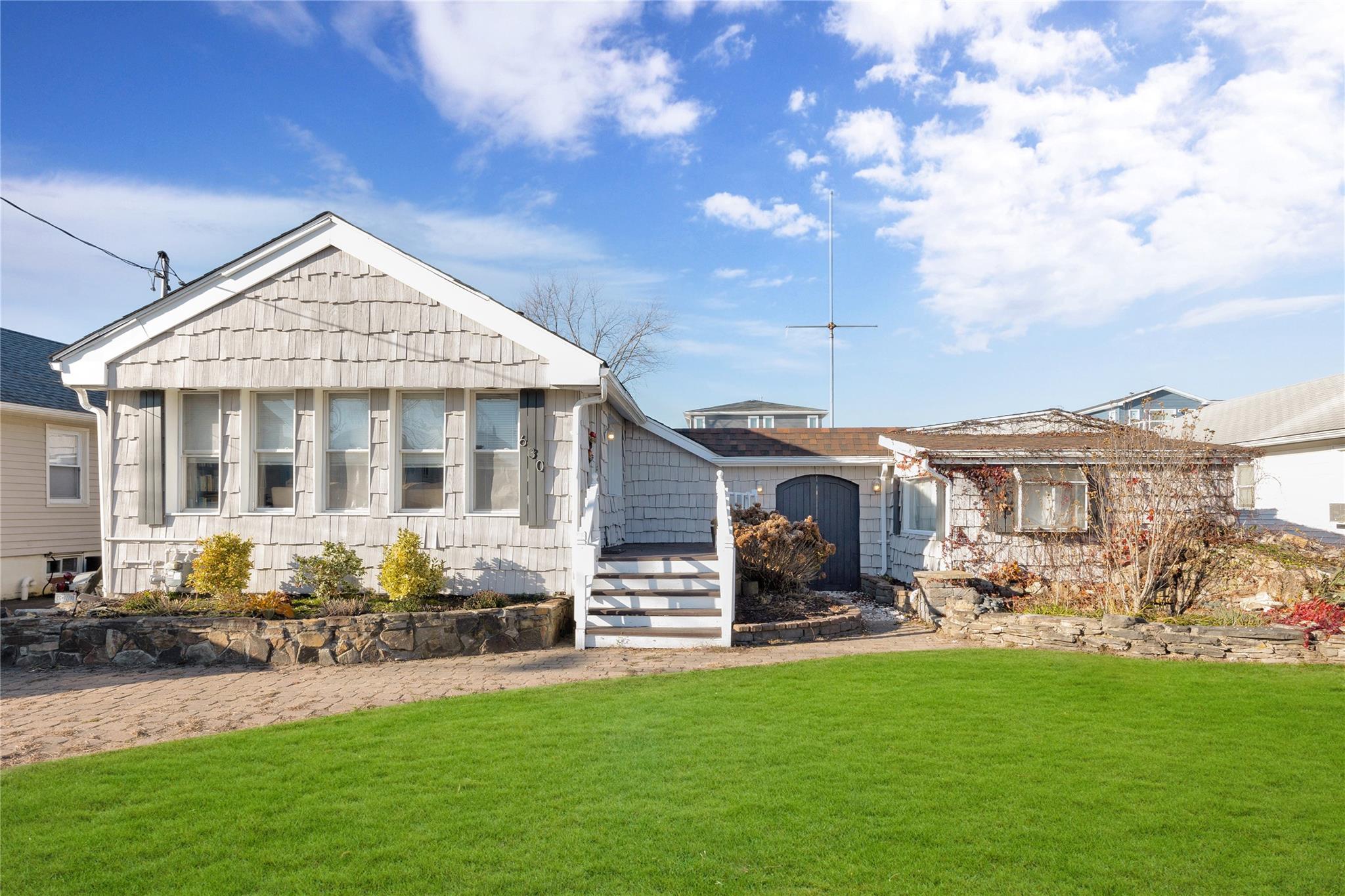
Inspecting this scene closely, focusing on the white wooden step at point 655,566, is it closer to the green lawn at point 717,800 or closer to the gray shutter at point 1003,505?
the green lawn at point 717,800

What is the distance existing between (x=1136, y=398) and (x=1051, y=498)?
15.7m

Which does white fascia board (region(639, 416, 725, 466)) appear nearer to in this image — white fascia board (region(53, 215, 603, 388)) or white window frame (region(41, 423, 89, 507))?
white fascia board (region(53, 215, 603, 388))

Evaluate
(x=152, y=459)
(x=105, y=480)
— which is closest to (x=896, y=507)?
(x=152, y=459)

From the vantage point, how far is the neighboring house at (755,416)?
29203 mm

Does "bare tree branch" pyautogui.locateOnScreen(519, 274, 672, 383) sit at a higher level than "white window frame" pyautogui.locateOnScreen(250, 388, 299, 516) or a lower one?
higher

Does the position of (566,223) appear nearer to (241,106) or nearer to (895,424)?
(241,106)

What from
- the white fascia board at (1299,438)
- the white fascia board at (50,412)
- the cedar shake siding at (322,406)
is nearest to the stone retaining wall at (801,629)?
the cedar shake siding at (322,406)

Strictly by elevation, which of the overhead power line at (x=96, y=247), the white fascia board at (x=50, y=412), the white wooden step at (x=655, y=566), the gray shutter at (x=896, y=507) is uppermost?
the overhead power line at (x=96, y=247)

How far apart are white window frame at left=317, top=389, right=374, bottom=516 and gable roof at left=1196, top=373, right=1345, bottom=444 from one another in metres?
14.6

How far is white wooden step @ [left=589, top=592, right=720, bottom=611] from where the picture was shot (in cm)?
970

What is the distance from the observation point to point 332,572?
9.90 m

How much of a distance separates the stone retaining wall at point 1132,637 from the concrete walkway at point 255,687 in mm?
766

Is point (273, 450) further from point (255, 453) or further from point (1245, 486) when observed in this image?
point (1245, 486)

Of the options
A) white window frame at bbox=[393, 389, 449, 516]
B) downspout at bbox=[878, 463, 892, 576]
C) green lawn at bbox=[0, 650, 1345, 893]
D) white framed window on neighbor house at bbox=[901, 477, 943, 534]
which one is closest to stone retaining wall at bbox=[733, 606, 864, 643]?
green lawn at bbox=[0, 650, 1345, 893]
